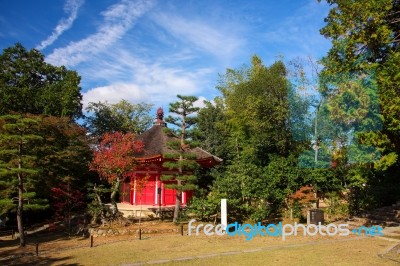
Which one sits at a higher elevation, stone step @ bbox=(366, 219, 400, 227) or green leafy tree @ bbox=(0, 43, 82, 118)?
green leafy tree @ bbox=(0, 43, 82, 118)

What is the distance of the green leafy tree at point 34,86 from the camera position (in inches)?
1000

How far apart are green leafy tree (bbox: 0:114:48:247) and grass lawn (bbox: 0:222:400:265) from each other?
6.58 feet

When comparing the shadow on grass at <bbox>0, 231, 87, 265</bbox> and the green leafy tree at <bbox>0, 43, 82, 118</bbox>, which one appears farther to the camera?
the green leafy tree at <bbox>0, 43, 82, 118</bbox>

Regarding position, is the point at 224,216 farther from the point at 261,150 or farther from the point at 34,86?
the point at 34,86

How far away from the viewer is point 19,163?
564 inches

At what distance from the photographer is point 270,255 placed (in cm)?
1069

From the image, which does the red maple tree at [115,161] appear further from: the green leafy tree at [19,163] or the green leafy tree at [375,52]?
the green leafy tree at [375,52]

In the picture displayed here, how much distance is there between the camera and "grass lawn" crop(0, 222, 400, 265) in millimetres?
10055

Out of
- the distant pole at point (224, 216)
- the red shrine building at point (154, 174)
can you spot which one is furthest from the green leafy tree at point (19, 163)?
the distant pole at point (224, 216)

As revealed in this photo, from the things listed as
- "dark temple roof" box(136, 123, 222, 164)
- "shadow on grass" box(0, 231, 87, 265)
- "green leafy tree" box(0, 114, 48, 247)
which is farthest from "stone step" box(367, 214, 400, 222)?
"green leafy tree" box(0, 114, 48, 247)

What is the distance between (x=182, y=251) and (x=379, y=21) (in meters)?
11.0

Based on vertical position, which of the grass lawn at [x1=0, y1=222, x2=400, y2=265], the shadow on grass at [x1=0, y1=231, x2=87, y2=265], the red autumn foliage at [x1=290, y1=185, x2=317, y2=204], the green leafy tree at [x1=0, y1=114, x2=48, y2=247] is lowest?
the shadow on grass at [x1=0, y1=231, x2=87, y2=265]

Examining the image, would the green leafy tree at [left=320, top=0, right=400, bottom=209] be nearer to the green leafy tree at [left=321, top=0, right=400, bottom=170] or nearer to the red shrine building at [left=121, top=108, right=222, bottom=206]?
the green leafy tree at [left=321, top=0, right=400, bottom=170]

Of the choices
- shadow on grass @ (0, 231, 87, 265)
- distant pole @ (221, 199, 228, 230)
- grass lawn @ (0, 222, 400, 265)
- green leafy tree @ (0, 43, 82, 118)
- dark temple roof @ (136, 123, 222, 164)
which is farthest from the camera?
green leafy tree @ (0, 43, 82, 118)
